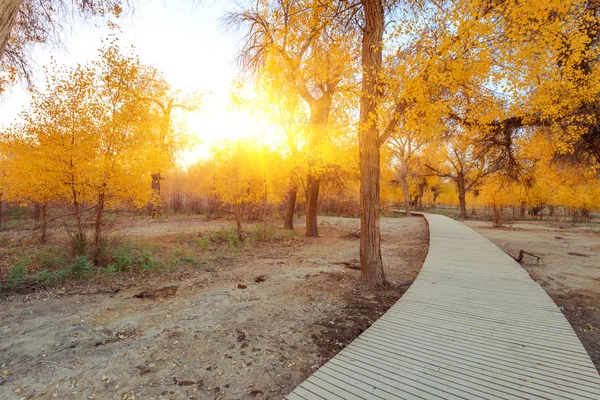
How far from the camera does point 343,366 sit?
2.67 m

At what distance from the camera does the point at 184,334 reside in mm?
3955

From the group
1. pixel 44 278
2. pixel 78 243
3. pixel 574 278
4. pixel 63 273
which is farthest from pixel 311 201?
pixel 44 278

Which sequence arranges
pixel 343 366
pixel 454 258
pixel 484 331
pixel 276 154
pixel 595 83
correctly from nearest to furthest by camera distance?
pixel 343 366 → pixel 484 331 → pixel 595 83 → pixel 454 258 → pixel 276 154

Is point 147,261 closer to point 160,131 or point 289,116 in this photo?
point 160,131

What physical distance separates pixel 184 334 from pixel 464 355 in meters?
3.64

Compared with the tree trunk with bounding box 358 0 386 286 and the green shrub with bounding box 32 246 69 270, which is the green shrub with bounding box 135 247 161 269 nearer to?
the green shrub with bounding box 32 246 69 270

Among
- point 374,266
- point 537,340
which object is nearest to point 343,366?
point 537,340

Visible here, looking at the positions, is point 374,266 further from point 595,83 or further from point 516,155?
point 516,155

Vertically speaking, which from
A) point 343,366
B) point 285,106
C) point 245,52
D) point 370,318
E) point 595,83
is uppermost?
point 245,52

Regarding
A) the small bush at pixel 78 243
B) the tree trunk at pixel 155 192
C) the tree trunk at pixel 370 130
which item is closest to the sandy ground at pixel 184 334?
the tree trunk at pixel 370 130

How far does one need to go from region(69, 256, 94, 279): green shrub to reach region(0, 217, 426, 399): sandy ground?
755 mm

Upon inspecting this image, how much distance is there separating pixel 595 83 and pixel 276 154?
32.2 ft

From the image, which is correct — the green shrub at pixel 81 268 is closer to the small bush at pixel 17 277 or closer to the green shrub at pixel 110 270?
the green shrub at pixel 110 270

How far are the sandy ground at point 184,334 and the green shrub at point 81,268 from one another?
755 millimetres
